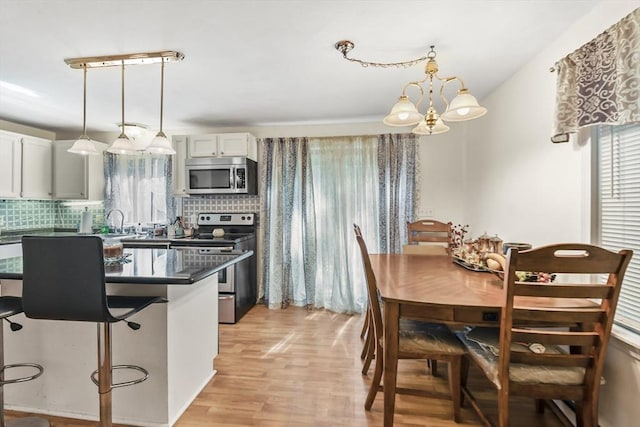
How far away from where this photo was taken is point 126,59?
7.37 feet

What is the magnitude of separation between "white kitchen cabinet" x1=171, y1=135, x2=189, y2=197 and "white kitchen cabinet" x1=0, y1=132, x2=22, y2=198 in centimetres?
168

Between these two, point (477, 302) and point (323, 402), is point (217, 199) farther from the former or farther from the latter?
point (477, 302)

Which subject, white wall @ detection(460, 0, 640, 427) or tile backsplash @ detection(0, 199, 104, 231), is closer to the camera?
white wall @ detection(460, 0, 640, 427)

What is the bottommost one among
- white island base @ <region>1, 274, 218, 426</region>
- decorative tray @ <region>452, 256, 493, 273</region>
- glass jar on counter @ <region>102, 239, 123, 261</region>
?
white island base @ <region>1, 274, 218, 426</region>

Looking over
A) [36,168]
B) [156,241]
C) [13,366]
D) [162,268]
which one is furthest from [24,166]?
[162,268]

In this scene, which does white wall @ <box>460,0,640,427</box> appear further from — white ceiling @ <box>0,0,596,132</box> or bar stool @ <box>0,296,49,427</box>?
bar stool @ <box>0,296,49,427</box>

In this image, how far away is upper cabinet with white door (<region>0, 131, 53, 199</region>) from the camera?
3523 mm

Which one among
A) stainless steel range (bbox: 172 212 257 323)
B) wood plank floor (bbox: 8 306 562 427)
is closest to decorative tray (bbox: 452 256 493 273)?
wood plank floor (bbox: 8 306 562 427)

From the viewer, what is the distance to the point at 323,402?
1.99 metres

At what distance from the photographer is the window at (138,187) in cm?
420

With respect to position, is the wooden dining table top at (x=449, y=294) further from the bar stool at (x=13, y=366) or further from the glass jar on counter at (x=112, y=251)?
the bar stool at (x=13, y=366)

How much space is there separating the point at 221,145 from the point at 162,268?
245cm

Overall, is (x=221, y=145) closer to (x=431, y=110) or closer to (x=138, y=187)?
(x=138, y=187)

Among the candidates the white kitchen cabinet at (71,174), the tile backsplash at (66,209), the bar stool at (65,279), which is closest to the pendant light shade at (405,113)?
the bar stool at (65,279)
